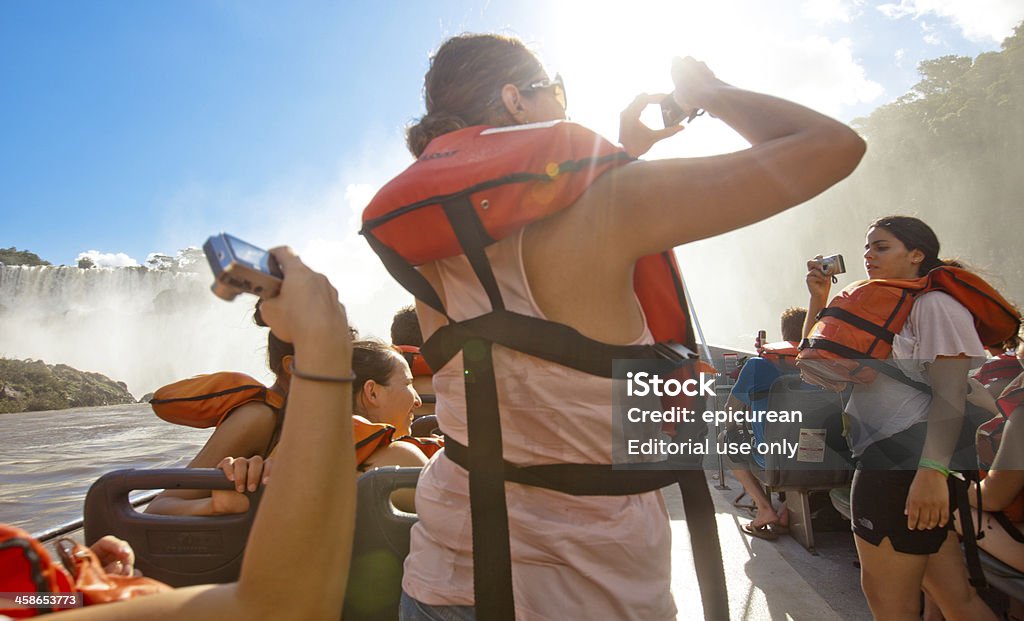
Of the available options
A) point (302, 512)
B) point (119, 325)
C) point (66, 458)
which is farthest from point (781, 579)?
point (119, 325)

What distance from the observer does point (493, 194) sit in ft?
3.12

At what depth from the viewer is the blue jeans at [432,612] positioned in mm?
1019

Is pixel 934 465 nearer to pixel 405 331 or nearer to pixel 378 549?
pixel 378 549

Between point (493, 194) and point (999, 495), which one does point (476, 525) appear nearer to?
point (493, 194)

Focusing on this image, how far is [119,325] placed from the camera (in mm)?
54625

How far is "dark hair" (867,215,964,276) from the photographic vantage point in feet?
8.07

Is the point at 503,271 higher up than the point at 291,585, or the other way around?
the point at 503,271

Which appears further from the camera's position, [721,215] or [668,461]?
[668,461]

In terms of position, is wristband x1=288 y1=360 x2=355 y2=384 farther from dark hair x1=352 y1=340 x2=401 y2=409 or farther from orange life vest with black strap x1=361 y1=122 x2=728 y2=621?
dark hair x1=352 y1=340 x2=401 y2=409

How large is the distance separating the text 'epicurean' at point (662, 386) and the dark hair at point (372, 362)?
2.00 metres

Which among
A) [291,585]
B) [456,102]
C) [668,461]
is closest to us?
[291,585]

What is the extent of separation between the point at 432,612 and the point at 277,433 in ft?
5.44

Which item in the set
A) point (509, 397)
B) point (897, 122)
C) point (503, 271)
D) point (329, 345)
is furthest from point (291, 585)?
point (897, 122)

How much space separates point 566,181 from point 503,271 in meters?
0.19
